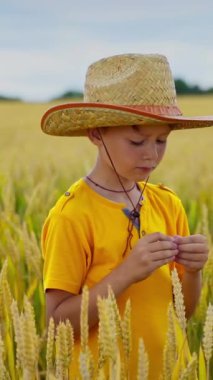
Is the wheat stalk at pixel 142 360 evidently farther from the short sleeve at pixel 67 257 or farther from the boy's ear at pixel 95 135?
the boy's ear at pixel 95 135

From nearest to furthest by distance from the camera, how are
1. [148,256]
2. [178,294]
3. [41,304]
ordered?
1. [178,294]
2. [148,256]
3. [41,304]

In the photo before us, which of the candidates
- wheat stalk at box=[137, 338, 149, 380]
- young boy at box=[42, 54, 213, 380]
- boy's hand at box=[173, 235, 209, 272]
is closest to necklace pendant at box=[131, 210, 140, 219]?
young boy at box=[42, 54, 213, 380]

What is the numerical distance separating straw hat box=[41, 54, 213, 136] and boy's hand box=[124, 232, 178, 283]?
19 centimetres

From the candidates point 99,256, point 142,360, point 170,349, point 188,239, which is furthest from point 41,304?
point 142,360

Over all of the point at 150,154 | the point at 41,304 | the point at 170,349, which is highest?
the point at 150,154

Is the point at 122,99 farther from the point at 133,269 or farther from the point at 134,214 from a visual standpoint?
the point at 133,269

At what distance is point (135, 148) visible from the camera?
1330mm

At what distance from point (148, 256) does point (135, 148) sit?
186 millimetres

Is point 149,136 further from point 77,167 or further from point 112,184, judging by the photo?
point 77,167

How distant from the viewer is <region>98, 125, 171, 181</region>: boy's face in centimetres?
133

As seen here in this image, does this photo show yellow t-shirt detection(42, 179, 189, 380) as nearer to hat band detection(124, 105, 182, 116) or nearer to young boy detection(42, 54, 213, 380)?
young boy detection(42, 54, 213, 380)

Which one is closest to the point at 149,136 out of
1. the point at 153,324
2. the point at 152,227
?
the point at 152,227

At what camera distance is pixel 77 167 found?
4539 mm

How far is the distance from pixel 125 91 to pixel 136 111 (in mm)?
136
